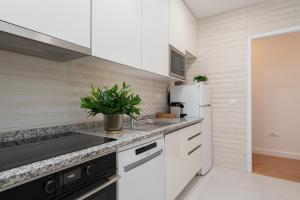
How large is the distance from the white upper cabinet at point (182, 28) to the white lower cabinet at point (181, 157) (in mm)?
1109

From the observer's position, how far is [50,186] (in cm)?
69

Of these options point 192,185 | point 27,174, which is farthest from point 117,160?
point 192,185

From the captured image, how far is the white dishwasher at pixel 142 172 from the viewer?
1098mm

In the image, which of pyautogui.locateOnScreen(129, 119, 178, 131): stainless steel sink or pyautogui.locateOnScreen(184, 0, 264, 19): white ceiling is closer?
pyautogui.locateOnScreen(129, 119, 178, 131): stainless steel sink

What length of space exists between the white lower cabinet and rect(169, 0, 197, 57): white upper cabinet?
1109 millimetres

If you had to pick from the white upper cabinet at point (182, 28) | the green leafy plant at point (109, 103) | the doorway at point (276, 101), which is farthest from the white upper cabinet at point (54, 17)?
the doorway at point (276, 101)

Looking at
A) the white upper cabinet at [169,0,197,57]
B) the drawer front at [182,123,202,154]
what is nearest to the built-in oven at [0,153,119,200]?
the drawer front at [182,123,202,154]

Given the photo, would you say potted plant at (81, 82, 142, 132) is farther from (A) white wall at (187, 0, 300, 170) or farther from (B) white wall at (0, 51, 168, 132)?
(A) white wall at (187, 0, 300, 170)

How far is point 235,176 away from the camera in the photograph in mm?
2510

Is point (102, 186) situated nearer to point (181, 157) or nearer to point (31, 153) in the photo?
point (31, 153)

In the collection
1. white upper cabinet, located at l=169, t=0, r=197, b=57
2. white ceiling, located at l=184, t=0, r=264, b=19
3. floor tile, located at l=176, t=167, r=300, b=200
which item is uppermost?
white ceiling, located at l=184, t=0, r=264, b=19

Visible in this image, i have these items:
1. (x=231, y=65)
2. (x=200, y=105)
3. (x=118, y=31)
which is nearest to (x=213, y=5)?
(x=231, y=65)

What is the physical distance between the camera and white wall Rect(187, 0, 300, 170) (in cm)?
256

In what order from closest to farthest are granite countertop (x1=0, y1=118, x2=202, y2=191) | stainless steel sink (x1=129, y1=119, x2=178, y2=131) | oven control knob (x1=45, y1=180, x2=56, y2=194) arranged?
1. granite countertop (x1=0, y1=118, x2=202, y2=191)
2. oven control knob (x1=45, y1=180, x2=56, y2=194)
3. stainless steel sink (x1=129, y1=119, x2=178, y2=131)
